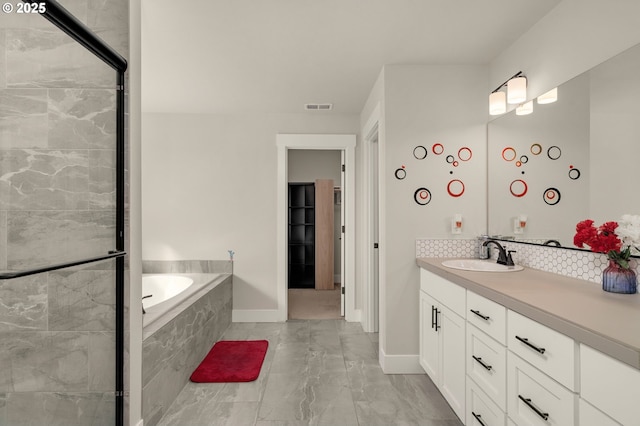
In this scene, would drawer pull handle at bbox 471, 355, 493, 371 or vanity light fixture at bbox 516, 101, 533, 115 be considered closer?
drawer pull handle at bbox 471, 355, 493, 371

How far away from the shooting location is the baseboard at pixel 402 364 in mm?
2699

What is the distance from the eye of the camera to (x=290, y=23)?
7.09 ft

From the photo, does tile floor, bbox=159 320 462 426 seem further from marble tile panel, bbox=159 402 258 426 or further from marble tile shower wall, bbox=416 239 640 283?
marble tile shower wall, bbox=416 239 640 283

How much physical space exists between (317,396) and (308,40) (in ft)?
8.05

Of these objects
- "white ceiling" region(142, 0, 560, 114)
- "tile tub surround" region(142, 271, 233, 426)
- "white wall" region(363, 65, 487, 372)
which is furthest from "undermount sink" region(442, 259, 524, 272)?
"tile tub surround" region(142, 271, 233, 426)

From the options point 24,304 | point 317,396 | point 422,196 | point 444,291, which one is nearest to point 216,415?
point 317,396

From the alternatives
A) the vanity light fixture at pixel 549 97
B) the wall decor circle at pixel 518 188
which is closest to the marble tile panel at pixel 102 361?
the wall decor circle at pixel 518 188

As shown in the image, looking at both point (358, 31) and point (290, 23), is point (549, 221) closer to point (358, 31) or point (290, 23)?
point (358, 31)

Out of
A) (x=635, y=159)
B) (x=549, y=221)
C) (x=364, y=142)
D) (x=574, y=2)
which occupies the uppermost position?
(x=574, y=2)

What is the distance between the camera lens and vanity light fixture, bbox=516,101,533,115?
7.34 feet

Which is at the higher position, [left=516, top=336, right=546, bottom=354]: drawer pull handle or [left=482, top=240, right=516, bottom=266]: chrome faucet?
[left=482, top=240, right=516, bottom=266]: chrome faucet

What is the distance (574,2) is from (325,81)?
180 centimetres

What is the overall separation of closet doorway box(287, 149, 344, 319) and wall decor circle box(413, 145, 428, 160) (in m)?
3.09

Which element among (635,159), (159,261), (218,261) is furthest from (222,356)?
(635,159)
